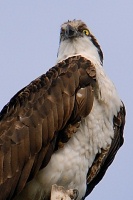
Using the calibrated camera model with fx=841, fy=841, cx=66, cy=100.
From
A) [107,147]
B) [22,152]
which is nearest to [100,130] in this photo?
[107,147]

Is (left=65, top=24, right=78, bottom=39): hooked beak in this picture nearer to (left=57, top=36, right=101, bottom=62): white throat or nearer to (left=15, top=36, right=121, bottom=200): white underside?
(left=57, top=36, right=101, bottom=62): white throat

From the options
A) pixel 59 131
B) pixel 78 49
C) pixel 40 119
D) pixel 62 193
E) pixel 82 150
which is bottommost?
pixel 62 193

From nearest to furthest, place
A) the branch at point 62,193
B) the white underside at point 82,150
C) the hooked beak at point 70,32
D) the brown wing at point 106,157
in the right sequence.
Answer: the branch at point 62,193, the white underside at point 82,150, the brown wing at point 106,157, the hooked beak at point 70,32

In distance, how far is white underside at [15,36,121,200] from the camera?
11.4 meters

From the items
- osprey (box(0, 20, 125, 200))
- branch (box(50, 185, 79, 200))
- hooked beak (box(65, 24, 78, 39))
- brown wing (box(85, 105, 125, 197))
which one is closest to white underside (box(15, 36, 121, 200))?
osprey (box(0, 20, 125, 200))

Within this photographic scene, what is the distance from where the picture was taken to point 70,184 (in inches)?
456

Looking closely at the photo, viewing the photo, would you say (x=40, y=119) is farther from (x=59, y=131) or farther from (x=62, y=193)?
(x=62, y=193)

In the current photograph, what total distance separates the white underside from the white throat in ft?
2.49

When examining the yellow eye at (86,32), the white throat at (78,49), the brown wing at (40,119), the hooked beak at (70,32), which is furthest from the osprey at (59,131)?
the yellow eye at (86,32)

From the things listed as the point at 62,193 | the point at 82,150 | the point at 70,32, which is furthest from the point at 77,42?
the point at 62,193

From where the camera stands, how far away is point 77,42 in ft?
42.5

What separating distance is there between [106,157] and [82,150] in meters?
0.68

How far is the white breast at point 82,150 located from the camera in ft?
37.5

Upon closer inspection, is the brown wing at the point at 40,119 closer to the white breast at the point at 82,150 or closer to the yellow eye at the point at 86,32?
the white breast at the point at 82,150
